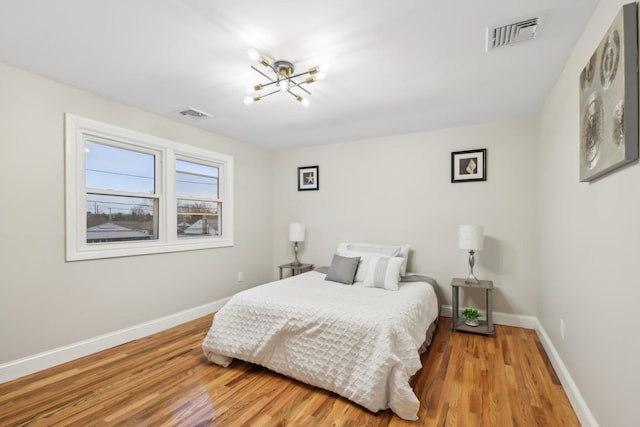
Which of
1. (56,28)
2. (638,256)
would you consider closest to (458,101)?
(638,256)

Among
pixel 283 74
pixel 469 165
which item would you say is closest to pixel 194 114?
pixel 283 74

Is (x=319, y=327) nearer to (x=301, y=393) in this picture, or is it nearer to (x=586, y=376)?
(x=301, y=393)

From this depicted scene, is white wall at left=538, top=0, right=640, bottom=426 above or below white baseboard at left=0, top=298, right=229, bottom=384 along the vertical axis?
above

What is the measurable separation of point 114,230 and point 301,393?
7.90 ft

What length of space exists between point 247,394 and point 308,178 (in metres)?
3.17

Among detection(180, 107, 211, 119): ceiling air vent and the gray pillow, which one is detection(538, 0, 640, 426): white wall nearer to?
the gray pillow

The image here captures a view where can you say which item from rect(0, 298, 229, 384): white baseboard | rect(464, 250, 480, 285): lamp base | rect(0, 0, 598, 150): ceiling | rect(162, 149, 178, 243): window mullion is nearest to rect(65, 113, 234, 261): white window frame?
rect(162, 149, 178, 243): window mullion

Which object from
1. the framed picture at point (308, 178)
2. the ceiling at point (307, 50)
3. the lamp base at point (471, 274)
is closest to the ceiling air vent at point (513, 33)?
the ceiling at point (307, 50)

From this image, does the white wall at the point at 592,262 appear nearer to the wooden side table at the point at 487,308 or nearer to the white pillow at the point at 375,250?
the wooden side table at the point at 487,308

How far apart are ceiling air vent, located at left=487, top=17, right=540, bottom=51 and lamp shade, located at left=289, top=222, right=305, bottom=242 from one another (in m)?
3.15

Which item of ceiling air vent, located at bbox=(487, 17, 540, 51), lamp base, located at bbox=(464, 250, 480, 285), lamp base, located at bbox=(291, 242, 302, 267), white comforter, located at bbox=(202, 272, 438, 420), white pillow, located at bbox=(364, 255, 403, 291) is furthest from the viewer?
lamp base, located at bbox=(291, 242, 302, 267)

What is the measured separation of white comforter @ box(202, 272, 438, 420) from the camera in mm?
1938

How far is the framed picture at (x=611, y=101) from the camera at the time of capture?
1205 mm

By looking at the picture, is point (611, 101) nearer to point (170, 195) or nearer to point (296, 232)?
point (296, 232)
